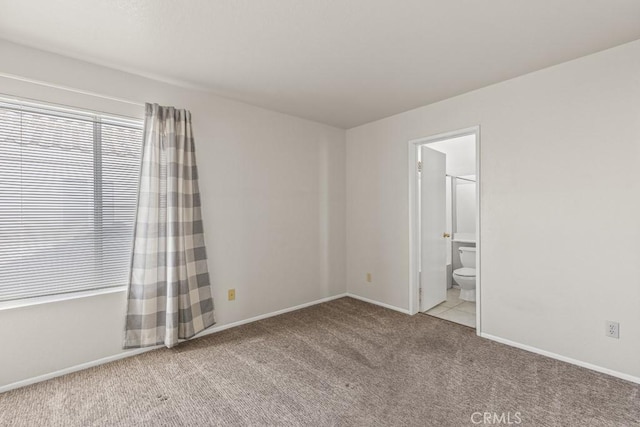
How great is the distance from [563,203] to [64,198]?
12.8 ft

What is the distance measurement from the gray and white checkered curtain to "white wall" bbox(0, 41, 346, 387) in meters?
0.17

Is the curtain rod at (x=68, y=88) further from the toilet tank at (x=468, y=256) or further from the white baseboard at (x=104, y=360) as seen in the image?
the toilet tank at (x=468, y=256)

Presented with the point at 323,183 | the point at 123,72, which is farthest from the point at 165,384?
the point at 323,183

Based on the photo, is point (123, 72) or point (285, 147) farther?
point (285, 147)

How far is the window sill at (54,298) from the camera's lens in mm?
2168

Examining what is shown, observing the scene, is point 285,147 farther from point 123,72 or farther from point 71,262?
point 71,262

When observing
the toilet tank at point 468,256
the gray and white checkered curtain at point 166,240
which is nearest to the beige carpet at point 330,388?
the gray and white checkered curtain at point 166,240

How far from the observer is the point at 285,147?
371 cm

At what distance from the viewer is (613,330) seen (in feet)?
7.41

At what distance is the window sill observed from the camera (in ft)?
7.11

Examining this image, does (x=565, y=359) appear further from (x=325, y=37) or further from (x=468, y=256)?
(x=325, y=37)

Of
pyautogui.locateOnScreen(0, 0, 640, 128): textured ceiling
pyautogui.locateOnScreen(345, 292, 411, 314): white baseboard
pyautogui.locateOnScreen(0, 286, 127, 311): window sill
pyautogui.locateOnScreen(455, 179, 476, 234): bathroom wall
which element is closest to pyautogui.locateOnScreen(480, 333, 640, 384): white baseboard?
pyautogui.locateOnScreen(345, 292, 411, 314): white baseboard

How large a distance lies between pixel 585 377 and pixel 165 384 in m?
3.01

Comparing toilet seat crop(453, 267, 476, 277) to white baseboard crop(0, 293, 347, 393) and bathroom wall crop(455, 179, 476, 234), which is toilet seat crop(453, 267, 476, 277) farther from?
white baseboard crop(0, 293, 347, 393)
